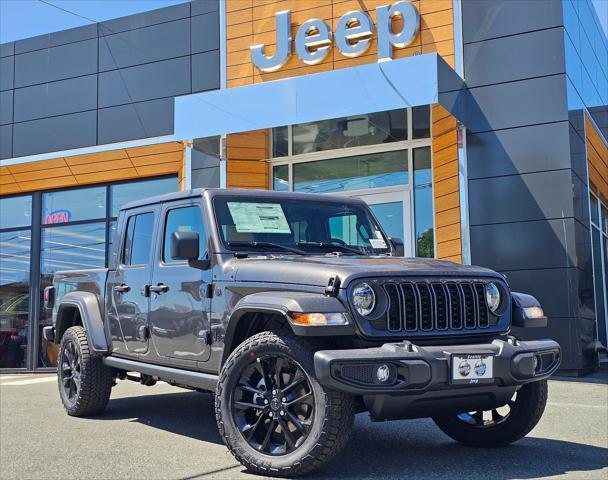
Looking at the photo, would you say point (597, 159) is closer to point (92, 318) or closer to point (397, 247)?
point (397, 247)

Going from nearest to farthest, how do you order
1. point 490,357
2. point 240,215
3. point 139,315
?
point 490,357, point 240,215, point 139,315

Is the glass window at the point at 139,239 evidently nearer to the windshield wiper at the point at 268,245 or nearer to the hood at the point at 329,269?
the windshield wiper at the point at 268,245

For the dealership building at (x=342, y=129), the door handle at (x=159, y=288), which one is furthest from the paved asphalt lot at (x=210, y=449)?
the dealership building at (x=342, y=129)

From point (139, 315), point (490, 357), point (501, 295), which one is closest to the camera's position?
point (490, 357)

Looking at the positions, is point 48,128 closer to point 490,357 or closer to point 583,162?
point 583,162

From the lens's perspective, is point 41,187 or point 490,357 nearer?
point 490,357

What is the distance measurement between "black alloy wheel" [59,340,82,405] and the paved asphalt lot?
240 millimetres

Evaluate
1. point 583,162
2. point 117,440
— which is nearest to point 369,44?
point 583,162

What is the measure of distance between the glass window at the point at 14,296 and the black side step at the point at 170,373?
37.4 feet

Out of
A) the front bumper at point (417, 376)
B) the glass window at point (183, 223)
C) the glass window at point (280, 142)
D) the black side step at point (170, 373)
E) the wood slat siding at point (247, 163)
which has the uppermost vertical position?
the glass window at point (280, 142)

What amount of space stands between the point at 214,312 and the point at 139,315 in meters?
1.19

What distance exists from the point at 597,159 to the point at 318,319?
1088 cm

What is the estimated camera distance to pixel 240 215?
5.32 m

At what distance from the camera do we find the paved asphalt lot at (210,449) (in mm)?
4320
